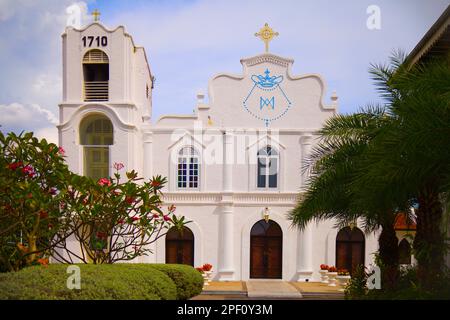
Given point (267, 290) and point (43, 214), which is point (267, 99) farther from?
point (43, 214)

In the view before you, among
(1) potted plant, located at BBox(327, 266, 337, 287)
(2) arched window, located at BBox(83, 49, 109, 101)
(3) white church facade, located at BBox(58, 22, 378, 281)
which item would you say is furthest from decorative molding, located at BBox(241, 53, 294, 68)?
(1) potted plant, located at BBox(327, 266, 337, 287)

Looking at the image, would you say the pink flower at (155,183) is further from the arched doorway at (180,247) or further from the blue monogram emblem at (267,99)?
the blue monogram emblem at (267,99)

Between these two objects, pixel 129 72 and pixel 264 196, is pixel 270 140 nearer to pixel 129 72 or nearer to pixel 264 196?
pixel 264 196

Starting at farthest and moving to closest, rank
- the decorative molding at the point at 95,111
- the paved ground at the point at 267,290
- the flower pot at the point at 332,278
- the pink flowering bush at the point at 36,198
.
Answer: the decorative molding at the point at 95,111
the flower pot at the point at 332,278
the paved ground at the point at 267,290
the pink flowering bush at the point at 36,198

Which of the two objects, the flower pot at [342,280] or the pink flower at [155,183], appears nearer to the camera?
the pink flower at [155,183]

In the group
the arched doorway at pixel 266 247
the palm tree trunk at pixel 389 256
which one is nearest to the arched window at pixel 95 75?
the arched doorway at pixel 266 247

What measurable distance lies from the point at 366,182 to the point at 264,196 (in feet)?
42.7

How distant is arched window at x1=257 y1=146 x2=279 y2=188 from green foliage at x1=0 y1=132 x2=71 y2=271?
1184 cm

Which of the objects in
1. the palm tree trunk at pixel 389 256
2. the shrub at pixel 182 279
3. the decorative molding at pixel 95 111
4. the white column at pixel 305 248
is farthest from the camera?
the white column at pixel 305 248

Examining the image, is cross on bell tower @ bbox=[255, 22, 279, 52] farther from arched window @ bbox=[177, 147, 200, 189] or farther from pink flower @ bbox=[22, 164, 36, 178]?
pink flower @ bbox=[22, 164, 36, 178]

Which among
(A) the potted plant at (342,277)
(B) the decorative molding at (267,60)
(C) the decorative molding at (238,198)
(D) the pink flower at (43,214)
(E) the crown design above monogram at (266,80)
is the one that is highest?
(B) the decorative molding at (267,60)

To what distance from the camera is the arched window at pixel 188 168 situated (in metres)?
21.8

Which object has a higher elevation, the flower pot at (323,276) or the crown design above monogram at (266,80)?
the crown design above monogram at (266,80)

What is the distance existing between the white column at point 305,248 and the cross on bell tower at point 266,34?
15.1 ft
